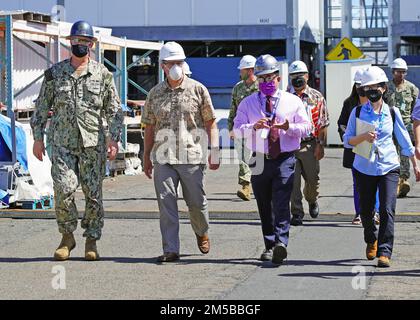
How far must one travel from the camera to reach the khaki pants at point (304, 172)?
1254 cm

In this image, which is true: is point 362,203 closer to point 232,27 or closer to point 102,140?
point 102,140

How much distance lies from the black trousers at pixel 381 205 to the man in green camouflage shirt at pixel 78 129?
2295mm

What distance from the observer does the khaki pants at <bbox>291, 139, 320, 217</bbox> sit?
41.1ft

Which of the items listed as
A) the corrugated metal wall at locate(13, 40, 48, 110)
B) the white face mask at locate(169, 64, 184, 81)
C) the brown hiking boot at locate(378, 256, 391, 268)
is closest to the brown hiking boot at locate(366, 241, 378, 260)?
the brown hiking boot at locate(378, 256, 391, 268)

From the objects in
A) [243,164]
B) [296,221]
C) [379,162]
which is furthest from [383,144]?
[243,164]

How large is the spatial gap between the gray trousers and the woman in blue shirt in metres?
1.45

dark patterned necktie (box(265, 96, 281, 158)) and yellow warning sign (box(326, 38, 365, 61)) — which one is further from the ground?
yellow warning sign (box(326, 38, 365, 61))

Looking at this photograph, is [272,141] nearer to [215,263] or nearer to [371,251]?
[215,263]

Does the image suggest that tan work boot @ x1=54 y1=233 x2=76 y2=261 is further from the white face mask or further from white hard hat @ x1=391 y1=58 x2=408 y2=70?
white hard hat @ x1=391 y1=58 x2=408 y2=70

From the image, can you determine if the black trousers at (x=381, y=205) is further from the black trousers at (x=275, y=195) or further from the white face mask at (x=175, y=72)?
A: the white face mask at (x=175, y=72)

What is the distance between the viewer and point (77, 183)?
10023mm

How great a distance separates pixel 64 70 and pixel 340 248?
10.5 feet

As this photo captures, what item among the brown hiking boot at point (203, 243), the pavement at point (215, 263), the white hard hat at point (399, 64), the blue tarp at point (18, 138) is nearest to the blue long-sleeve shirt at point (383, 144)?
the pavement at point (215, 263)
